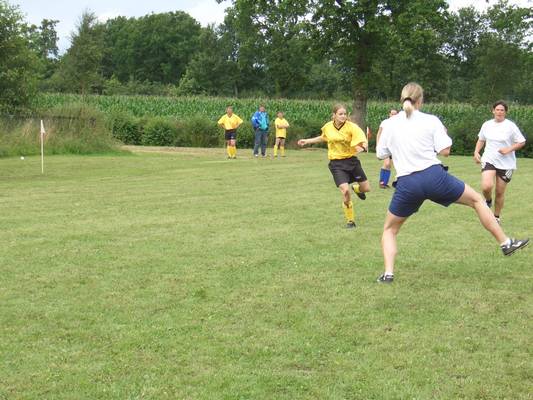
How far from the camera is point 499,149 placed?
1074 cm

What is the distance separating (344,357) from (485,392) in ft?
3.15

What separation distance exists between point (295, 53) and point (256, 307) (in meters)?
75.6

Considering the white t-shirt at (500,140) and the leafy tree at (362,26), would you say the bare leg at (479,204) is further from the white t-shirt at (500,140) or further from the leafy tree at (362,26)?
the leafy tree at (362,26)

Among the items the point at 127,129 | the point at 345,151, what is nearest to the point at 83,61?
the point at 127,129

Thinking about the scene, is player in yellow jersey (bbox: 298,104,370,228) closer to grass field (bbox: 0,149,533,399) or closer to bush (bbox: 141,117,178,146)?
grass field (bbox: 0,149,533,399)

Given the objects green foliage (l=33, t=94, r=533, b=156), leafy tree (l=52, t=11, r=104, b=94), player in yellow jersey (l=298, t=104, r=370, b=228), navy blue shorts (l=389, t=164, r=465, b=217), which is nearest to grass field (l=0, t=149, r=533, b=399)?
player in yellow jersey (l=298, t=104, r=370, b=228)

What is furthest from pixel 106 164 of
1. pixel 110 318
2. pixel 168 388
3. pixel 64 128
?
pixel 168 388

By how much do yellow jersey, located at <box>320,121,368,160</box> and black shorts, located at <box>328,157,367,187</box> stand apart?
8 centimetres

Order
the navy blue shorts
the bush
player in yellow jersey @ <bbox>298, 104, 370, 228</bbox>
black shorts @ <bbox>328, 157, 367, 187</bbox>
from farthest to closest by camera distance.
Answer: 1. the bush
2. black shorts @ <bbox>328, 157, 367, 187</bbox>
3. player in yellow jersey @ <bbox>298, 104, 370, 228</bbox>
4. the navy blue shorts

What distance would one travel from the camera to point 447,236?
9562mm

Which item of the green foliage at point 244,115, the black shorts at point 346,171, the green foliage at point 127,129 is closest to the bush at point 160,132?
the green foliage at point 244,115

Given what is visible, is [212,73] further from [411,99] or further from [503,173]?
[411,99]

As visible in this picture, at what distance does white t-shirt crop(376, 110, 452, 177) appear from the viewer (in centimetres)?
662

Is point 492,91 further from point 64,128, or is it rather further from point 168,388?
point 168,388
